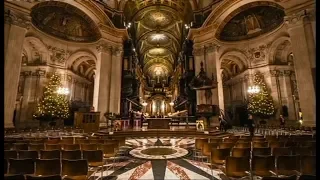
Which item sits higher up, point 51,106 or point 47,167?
point 51,106

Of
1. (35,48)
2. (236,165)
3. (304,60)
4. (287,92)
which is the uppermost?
(35,48)

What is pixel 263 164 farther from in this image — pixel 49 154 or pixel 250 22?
pixel 250 22

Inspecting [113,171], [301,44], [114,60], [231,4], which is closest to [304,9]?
[301,44]

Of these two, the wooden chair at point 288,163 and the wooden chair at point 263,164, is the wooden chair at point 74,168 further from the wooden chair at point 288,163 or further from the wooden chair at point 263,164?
the wooden chair at point 288,163

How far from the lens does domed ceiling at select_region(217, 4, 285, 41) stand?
14.3 metres

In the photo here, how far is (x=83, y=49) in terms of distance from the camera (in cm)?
1692

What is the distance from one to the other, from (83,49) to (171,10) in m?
14.3

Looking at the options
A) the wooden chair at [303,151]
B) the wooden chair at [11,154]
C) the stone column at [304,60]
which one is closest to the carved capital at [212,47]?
the stone column at [304,60]

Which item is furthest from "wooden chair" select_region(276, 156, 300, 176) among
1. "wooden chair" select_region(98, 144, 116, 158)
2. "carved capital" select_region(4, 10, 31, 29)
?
"carved capital" select_region(4, 10, 31, 29)

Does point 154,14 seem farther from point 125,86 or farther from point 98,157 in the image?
point 98,157

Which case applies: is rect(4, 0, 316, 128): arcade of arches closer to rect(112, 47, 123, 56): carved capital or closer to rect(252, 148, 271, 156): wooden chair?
rect(112, 47, 123, 56): carved capital

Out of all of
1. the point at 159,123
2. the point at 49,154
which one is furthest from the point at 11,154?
the point at 159,123

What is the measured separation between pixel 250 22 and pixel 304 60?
8.48 m

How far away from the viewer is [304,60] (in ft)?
31.0
